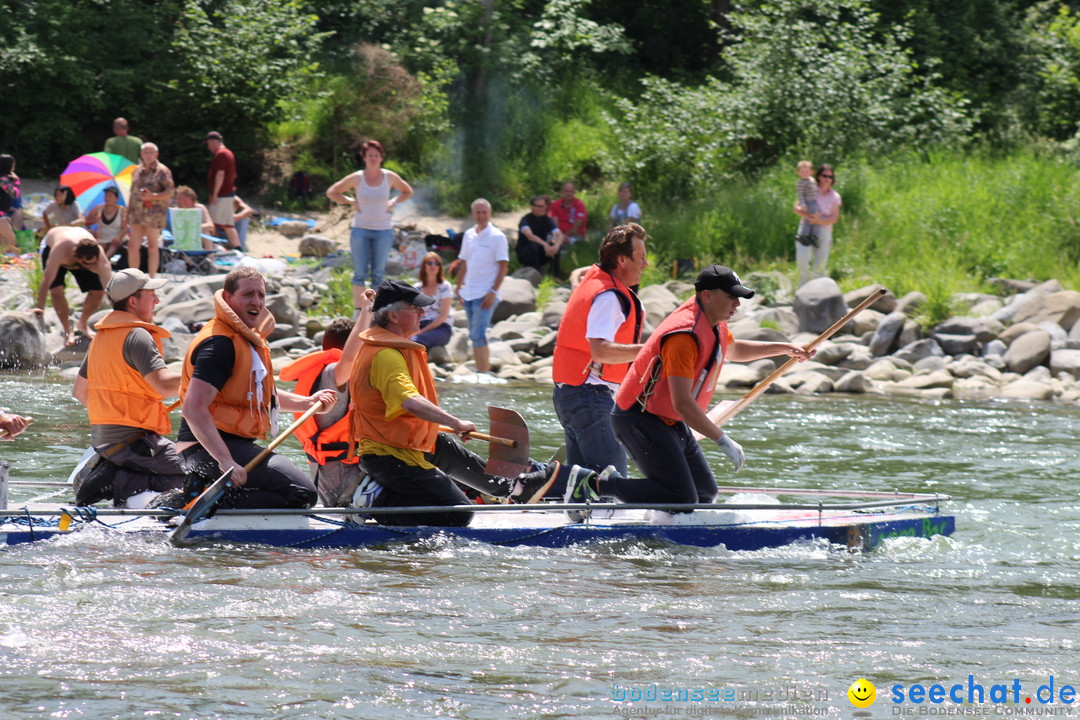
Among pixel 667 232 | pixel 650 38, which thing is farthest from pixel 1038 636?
pixel 650 38

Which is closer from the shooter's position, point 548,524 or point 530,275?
point 548,524

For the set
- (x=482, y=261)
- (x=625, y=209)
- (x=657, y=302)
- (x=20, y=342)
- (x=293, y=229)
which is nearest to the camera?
(x=482, y=261)

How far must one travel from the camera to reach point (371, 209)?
1337 cm

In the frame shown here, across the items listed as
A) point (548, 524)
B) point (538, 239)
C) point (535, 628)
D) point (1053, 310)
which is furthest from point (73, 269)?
point (1053, 310)

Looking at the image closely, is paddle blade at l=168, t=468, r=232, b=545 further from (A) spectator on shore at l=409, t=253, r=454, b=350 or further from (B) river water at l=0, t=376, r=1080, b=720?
(A) spectator on shore at l=409, t=253, r=454, b=350

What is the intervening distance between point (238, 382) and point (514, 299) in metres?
10.8

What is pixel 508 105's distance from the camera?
83.8 ft

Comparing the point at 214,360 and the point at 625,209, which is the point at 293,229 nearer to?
the point at 625,209

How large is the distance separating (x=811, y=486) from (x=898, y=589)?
2.93 meters

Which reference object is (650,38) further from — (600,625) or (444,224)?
(600,625)

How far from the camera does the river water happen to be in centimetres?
474

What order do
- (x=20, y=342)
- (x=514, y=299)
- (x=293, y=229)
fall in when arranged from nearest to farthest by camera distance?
(x=20, y=342) → (x=514, y=299) → (x=293, y=229)

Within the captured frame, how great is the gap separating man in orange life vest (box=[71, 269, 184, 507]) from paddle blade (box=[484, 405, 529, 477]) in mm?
Result: 1731

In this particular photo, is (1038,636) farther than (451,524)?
No
